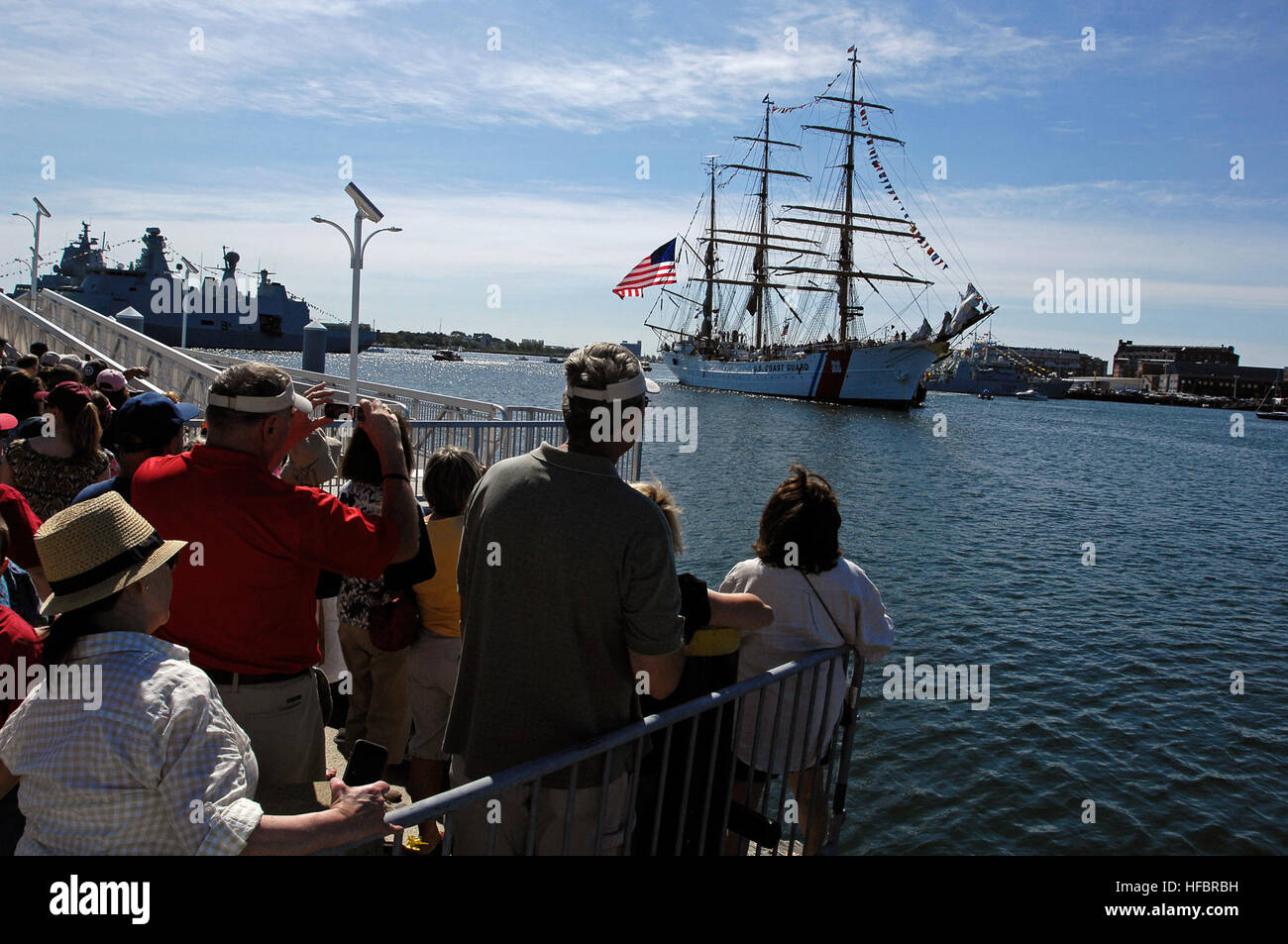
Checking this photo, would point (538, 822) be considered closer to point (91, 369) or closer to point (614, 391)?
point (614, 391)

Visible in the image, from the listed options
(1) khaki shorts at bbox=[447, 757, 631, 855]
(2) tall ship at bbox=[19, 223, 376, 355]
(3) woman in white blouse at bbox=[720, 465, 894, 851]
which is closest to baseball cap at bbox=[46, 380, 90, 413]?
(1) khaki shorts at bbox=[447, 757, 631, 855]

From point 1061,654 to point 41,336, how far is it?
18.4 m

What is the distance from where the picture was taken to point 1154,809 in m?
8.20

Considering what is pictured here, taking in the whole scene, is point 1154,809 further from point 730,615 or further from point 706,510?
point 706,510

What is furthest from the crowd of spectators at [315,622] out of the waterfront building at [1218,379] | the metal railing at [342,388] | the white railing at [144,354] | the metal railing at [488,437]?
the waterfront building at [1218,379]

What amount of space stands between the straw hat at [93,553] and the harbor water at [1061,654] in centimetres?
659

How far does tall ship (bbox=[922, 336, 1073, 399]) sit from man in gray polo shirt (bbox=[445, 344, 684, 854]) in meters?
164

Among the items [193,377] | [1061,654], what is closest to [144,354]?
[193,377]

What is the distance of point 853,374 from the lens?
83.7 meters

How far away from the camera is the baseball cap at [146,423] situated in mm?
3988

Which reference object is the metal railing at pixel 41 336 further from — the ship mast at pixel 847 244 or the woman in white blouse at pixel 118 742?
the ship mast at pixel 847 244

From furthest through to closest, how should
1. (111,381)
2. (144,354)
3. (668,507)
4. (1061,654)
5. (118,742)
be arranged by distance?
(144,354) → (1061,654) → (111,381) → (668,507) → (118,742)

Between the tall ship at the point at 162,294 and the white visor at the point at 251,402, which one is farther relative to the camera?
the tall ship at the point at 162,294
